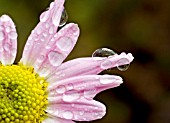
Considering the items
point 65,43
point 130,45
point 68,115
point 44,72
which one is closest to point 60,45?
point 65,43

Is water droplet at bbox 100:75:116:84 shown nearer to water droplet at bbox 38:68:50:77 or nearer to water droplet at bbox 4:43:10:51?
water droplet at bbox 38:68:50:77

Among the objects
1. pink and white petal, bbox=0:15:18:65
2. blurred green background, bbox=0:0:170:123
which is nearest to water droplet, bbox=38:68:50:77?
pink and white petal, bbox=0:15:18:65

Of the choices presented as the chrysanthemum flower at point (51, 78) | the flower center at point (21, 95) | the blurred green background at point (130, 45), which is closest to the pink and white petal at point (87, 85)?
the chrysanthemum flower at point (51, 78)

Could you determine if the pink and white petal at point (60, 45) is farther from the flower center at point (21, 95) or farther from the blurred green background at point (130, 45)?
the blurred green background at point (130, 45)

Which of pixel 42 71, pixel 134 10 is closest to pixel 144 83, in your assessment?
pixel 134 10

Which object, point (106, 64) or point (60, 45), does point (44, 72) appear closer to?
point (60, 45)

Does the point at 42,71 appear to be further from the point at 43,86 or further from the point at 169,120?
the point at 169,120
